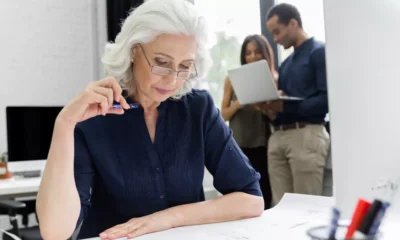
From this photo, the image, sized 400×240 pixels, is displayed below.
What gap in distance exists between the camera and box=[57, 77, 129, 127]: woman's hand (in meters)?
0.88

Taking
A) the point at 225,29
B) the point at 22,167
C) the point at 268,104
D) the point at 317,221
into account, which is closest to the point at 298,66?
the point at 268,104

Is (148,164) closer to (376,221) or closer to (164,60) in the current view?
(164,60)

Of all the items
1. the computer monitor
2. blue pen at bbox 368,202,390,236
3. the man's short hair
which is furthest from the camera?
the computer monitor

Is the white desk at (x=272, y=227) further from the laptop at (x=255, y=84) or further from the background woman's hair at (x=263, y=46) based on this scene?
the background woman's hair at (x=263, y=46)

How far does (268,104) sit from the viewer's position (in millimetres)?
2281

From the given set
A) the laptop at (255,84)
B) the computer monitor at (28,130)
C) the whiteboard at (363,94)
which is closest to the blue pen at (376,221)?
the whiteboard at (363,94)

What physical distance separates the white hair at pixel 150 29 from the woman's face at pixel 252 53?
144 cm

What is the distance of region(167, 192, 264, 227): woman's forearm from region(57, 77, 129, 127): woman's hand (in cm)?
27

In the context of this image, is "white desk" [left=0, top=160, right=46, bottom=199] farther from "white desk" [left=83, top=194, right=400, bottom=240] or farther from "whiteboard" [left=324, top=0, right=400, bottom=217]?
"whiteboard" [left=324, top=0, right=400, bottom=217]

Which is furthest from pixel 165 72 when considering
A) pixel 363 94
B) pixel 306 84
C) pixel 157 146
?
pixel 306 84

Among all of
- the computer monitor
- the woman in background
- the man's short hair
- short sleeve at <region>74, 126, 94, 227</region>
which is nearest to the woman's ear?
short sleeve at <region>74, 126, 94, 227</region>

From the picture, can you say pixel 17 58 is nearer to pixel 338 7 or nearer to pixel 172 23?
pixel 172 23

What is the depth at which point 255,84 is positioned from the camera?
2299mm

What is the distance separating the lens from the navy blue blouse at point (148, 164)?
1.08 metres
